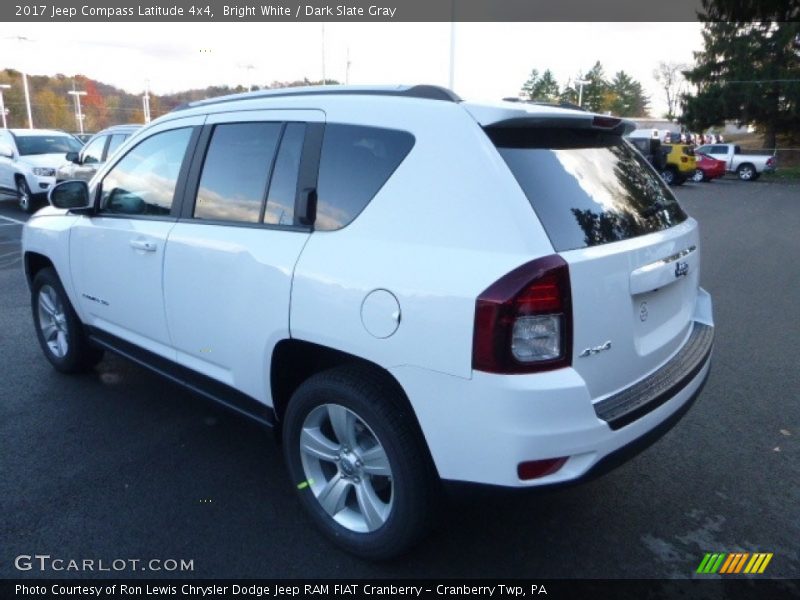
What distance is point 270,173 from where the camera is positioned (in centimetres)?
308

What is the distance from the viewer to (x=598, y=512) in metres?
3.18

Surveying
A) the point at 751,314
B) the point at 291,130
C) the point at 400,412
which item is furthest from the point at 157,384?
the point at 751,314

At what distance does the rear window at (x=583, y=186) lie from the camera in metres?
2.40

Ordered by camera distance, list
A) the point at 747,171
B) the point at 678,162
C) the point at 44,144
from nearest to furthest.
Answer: the point at 44,144 < the point at 678,162 < the point at 747,171

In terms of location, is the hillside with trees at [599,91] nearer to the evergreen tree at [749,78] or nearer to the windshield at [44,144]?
the evergreen tree at [749,78]

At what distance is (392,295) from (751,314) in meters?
5.73

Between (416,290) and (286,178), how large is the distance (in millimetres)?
1042

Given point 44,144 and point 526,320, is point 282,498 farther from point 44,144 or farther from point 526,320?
point 44,144

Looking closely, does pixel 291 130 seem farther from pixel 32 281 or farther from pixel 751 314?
pixel 751 314

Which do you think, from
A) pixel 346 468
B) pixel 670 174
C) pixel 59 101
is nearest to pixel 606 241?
pixel 346 468

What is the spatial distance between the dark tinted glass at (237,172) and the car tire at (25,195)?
12.8 m

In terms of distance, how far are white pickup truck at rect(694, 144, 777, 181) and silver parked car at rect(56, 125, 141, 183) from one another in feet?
97.0
